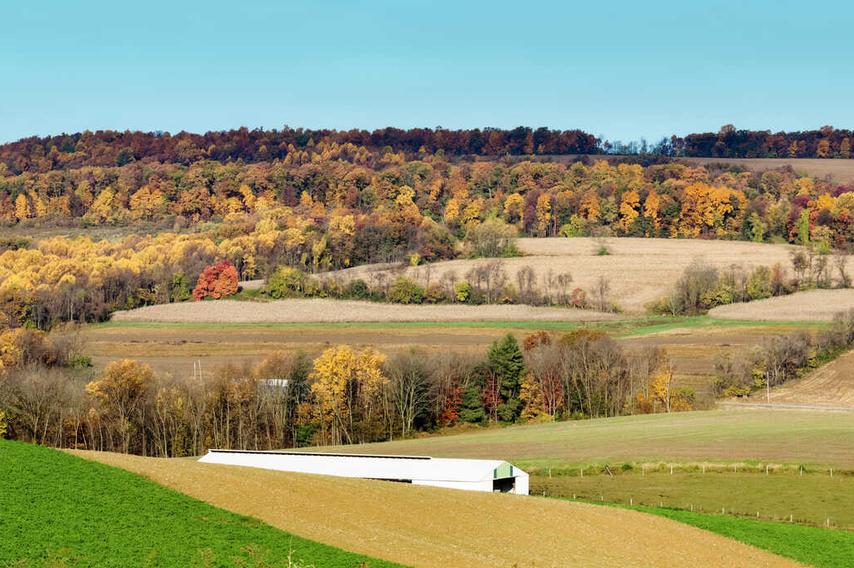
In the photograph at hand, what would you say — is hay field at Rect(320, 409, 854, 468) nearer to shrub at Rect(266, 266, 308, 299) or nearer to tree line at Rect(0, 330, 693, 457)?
tree line at Rect(0, 330, 693, 457)

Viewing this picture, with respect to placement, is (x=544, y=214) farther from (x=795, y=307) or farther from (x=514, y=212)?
(x=795, y=307)

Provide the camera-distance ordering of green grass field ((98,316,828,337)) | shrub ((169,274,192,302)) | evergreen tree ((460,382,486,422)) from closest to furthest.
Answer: evergreen tree ((460,382,486,422)) < green grass field ((98,316,828,337)) < shrub ((169,274,192,302))

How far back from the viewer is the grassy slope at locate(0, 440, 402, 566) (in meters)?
28.5

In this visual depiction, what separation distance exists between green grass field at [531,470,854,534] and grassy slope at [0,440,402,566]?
2298 cm

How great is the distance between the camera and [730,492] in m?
Result: 54.8

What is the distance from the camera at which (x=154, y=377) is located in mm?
88125

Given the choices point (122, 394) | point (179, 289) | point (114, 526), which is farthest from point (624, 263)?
point (114, 526)

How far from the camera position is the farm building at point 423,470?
48.9 metres

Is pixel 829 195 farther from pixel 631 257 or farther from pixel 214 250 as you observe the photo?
pixel 214 250

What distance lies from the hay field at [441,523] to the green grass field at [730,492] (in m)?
8.25

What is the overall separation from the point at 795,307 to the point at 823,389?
1362 inches

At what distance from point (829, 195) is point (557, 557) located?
15602cm

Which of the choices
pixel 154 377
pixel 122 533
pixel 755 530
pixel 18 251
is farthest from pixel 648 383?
pixel 18 251

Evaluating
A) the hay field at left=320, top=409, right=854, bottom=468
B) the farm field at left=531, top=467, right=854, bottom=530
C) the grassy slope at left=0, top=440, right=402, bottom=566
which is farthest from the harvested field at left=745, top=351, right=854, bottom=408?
the grassy slope at left=0, top=440, right=402, bottom=566
